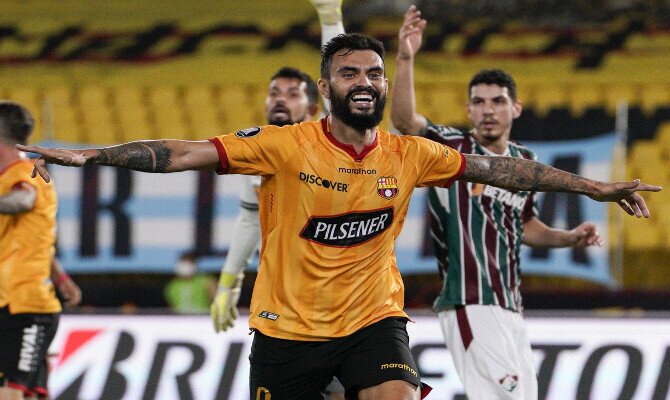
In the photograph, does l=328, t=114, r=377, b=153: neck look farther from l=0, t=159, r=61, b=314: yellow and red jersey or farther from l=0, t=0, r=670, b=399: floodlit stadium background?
l=0, t=0, r=670, b=399: floodlit stadium background

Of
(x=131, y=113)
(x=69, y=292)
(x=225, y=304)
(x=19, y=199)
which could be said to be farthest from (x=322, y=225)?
(x=131, y=113)

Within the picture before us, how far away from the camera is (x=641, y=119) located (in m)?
12.7

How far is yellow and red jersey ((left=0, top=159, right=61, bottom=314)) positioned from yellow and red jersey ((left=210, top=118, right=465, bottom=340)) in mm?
2336

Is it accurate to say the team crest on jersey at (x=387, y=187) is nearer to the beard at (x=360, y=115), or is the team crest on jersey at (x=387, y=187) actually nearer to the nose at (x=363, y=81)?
the beard at (x=360, y=115)

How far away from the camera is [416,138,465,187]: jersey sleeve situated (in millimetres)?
4680

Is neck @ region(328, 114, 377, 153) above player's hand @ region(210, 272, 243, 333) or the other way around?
above

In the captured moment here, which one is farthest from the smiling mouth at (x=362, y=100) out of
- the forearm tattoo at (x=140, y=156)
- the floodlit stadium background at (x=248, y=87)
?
the floodlit stadium background at (x=248, y=87)

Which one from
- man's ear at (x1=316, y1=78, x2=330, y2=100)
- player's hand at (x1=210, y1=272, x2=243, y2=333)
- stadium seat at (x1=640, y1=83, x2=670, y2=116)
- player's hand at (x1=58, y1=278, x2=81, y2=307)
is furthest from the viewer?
stadium seat at (x1=640, y1=83, x2=670, y2=116)

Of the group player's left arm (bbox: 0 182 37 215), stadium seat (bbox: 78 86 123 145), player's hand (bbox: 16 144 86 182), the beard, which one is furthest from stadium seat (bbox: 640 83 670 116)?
player's hand (bbox: 16 144 86 182)

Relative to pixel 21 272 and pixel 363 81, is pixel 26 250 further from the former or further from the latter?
pixel 363 81

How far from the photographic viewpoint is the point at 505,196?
5.96 meters

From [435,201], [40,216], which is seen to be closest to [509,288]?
[435,201]

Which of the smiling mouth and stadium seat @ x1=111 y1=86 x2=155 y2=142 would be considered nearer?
the smiling mouth

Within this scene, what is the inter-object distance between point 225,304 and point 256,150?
2339 mm
